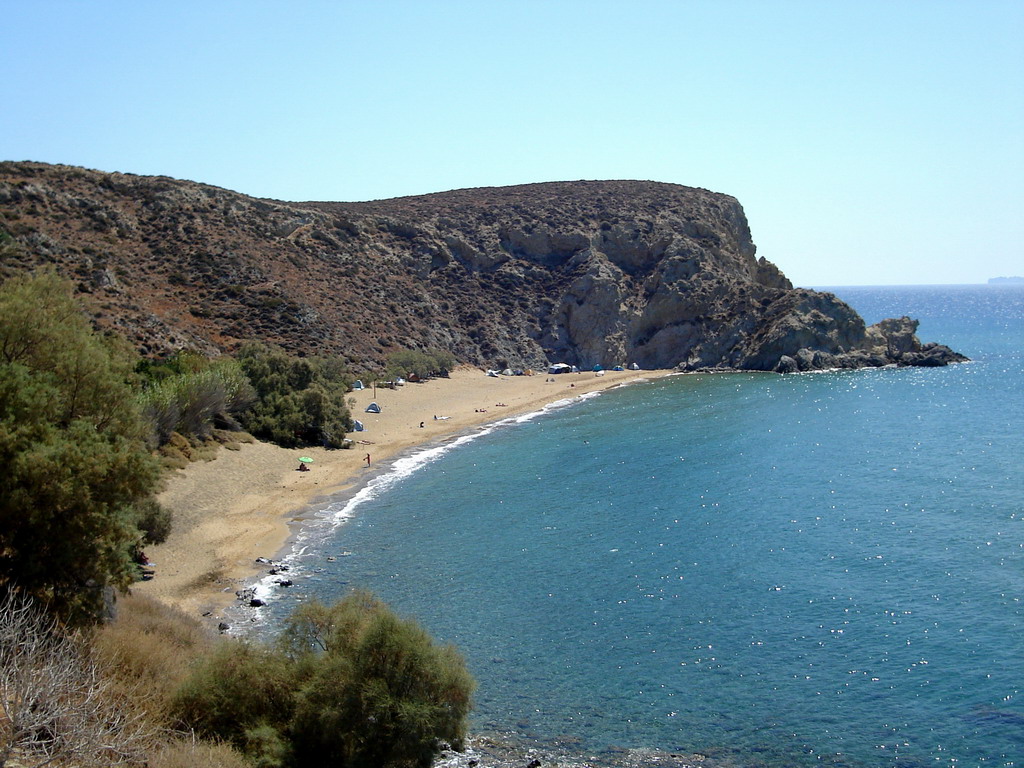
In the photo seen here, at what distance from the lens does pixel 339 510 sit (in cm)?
3359

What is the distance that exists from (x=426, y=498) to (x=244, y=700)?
2162 cm

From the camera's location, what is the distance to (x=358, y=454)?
144 ft

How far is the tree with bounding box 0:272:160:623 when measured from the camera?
14086 millimetres

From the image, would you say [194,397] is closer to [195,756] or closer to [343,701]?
[343,701]

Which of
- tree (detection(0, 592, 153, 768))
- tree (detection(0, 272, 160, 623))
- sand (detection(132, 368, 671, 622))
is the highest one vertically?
tree (detection(0, 272, 160, 623))

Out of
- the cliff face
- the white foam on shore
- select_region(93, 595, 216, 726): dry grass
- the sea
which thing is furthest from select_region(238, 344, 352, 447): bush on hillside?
select_region(93, 595, 216, 726): dry grass

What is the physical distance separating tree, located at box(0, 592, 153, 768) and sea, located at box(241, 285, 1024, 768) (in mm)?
8397

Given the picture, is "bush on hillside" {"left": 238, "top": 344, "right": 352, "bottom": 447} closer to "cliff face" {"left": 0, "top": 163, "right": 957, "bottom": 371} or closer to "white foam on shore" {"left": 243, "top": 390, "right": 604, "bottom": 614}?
"white foam on shore" {"left": 243, "top": 390, "right": 604, "bottom": 614}

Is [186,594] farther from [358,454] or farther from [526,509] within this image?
[358,454]

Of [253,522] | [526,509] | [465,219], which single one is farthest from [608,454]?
[465,219]


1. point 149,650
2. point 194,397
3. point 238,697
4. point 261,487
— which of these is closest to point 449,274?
point 194,397

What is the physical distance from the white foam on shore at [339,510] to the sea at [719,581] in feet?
0.54

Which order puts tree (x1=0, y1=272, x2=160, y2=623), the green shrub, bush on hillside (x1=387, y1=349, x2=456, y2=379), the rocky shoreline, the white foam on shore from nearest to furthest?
the green shrub, tree (x1=0, y1=272, x2=160, y2=623), the rocky shoreline, the white foam on shore, bush on hillside (x1=387, y1=349, x2=456, y2=379)

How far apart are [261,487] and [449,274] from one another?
55.3m
